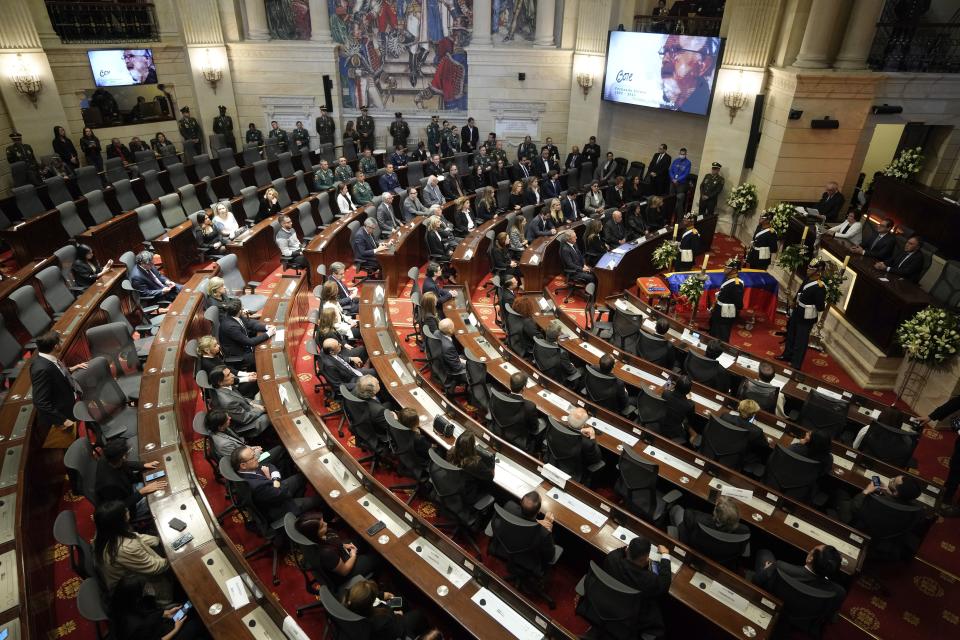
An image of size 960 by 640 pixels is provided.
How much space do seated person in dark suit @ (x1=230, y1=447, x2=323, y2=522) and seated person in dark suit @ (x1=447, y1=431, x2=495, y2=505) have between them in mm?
1362

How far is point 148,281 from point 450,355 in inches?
195

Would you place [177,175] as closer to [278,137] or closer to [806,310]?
[278,137]

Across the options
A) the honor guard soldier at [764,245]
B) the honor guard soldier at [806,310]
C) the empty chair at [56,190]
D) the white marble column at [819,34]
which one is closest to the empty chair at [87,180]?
the empty chair at [56,190]

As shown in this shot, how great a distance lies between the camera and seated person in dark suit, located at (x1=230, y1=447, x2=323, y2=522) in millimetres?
4977

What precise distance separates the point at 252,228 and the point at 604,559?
8.79m

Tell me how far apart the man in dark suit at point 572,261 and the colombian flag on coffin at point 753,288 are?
1464mm

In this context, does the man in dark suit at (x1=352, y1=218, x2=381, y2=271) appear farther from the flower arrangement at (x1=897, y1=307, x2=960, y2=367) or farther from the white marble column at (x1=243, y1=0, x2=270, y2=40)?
the white marble column at (x1=243, y1=0, x2=270, y2=40)

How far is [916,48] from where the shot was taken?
11.4 m

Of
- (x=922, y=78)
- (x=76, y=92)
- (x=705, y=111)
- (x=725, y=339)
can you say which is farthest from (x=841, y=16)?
(x=76, y=92)

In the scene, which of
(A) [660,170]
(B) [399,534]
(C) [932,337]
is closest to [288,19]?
(A) [660,170]

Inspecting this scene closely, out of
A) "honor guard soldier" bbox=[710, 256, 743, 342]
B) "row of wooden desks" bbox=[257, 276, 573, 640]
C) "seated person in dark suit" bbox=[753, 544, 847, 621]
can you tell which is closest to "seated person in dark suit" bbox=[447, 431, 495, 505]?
"row of wooden desks" bbox=[257, 276, 573, 640]

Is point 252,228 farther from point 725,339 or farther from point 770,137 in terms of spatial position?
point 770,137

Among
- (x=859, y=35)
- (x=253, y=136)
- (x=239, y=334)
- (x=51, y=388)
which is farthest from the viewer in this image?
(x=253, y=136)

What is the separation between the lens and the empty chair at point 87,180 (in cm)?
1191
